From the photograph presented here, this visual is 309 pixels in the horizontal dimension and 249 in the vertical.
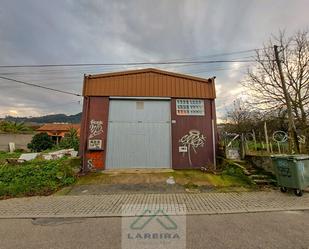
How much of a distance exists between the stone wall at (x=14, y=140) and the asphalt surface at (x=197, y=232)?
2611 cm

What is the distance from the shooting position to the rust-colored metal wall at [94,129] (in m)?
10.0

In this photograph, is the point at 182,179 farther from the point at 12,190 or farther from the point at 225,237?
the point at 12,190

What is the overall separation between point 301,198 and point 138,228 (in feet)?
17.8

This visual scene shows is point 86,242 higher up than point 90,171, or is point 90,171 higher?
point 90,171

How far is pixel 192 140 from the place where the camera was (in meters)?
10.6

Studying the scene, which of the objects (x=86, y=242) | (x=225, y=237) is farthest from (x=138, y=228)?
(x=225, y=237)

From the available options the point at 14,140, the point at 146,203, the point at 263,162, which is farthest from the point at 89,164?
the point at 14,140

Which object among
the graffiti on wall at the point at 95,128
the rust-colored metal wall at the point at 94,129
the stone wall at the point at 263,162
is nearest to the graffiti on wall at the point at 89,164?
the rust-colored metal wall at the point at 94,129

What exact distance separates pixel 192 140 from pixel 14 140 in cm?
2669

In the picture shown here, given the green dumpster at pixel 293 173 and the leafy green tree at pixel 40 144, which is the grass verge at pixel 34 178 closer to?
the green dumpster at pixel 293 173

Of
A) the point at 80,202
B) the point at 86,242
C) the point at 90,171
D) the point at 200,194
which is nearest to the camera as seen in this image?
the point at 86,242

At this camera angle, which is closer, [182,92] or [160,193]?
[160,193]

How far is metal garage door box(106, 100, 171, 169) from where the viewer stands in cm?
1023

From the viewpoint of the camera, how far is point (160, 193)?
707 centimetres
